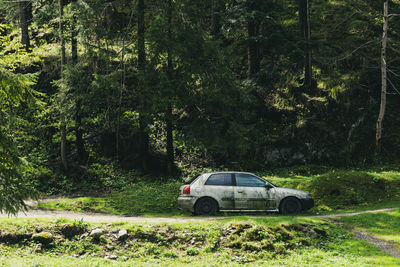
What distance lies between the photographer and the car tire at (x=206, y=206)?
13.5 metres

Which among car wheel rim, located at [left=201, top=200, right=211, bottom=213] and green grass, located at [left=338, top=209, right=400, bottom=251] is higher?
car wheel rim, located at [left=201, top=200, right=211, bottom=213]

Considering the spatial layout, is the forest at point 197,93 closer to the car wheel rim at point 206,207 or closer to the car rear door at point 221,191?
the car rear door at point 221,191

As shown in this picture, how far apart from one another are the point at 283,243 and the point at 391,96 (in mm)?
17739

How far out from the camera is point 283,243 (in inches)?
414

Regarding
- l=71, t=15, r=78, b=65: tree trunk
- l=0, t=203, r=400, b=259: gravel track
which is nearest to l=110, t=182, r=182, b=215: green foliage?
l=0, t=203, r=400, b=259: gravel track

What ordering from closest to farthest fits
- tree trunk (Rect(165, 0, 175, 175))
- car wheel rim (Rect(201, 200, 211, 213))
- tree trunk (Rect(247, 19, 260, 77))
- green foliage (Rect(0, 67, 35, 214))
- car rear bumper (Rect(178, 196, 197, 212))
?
green foliage (Rect(0, 67, 35, 214)) < car rear bumper (Rect(178, 196, 197, 212)) < car wheel rim (Rect(201, 200, 211, 213)) < tree trunk (Rect(165, 0, 175, 175)) < tree trunk (Rect(247, 19, 260, 77))

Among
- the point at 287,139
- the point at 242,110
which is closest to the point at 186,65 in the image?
the point at 242,110

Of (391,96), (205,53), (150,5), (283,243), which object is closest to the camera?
(283,243)

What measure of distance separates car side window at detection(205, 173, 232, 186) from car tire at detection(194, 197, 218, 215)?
2.08ft

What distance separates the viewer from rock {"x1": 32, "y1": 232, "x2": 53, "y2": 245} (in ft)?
34.3

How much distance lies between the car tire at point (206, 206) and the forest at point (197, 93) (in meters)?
4.98

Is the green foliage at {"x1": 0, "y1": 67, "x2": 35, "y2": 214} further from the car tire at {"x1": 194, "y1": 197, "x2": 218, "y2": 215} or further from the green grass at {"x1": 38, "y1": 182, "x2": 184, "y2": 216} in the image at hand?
the green grass at {"x1": 38, "y1": 182, "x2": 184, "y2": 216}

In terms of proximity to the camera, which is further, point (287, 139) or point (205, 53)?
point (287, 139)

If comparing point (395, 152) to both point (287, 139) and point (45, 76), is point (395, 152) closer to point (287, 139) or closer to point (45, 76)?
point (287, 139)
